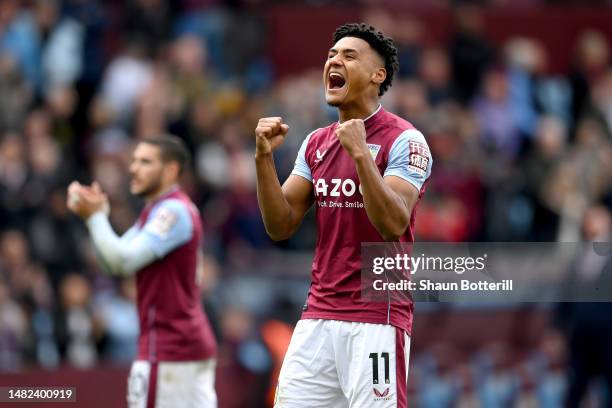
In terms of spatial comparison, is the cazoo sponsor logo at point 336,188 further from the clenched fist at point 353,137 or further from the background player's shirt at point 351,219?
the clenched fist at point 353,137

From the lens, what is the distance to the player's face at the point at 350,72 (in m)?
8.04

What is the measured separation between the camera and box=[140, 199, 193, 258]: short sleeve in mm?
9930

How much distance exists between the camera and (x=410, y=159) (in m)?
Result: 7.86

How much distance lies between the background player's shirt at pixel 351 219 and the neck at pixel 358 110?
1.6 inches

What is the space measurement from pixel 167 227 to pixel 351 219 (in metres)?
2.41

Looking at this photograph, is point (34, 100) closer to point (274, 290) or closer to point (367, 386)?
point (274, 290)

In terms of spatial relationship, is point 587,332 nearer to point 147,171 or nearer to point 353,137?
point 147,171

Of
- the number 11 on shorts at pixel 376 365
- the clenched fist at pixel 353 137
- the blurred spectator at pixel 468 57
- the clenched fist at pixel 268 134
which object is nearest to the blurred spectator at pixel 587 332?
the blurred spectator at pixel 468 57

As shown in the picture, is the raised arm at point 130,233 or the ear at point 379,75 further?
the raised arm at point 130,233

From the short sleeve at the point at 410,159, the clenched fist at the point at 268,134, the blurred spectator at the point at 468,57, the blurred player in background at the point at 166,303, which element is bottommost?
the blurred player in background at the point at 166,303

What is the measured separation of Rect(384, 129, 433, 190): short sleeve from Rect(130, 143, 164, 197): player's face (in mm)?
2894

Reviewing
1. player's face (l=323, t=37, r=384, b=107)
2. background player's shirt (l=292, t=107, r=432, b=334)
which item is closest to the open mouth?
player's face (l=323, t=37, r=384, b=107)

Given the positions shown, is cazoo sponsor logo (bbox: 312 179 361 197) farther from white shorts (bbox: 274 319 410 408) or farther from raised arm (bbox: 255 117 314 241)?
white shorts (bbox: 274 319 410 408)

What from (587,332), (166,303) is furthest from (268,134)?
(587,332)
